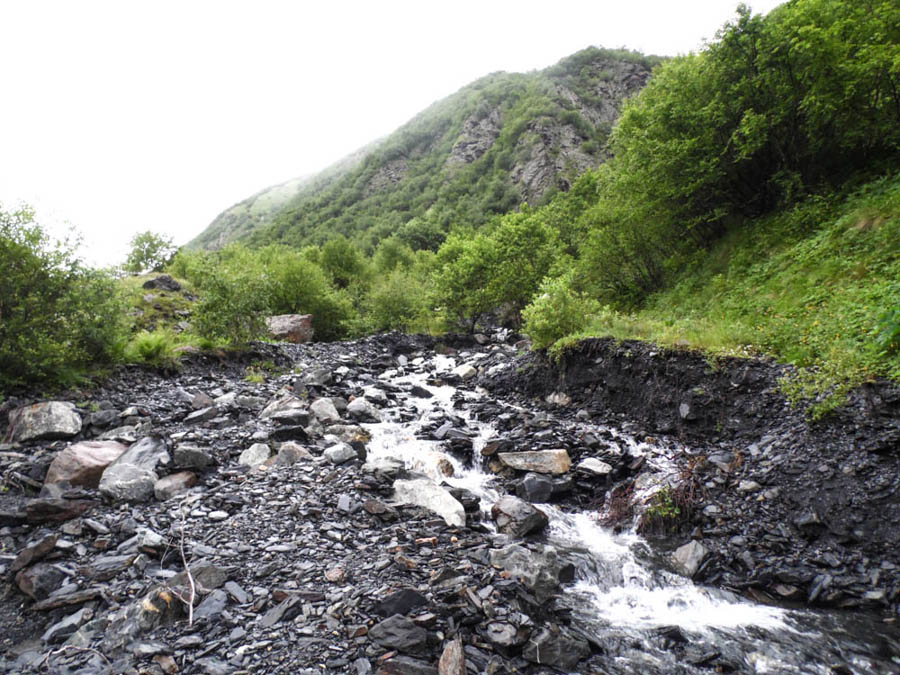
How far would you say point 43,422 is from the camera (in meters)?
9.20

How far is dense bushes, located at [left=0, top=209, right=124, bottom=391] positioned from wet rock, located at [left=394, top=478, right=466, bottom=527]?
34.1 feet

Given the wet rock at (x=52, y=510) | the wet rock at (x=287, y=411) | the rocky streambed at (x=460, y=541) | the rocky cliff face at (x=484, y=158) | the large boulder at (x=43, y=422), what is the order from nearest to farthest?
the rocky streambed at (x=460, y=541)
the wet rock at (x=52, y=510)
the large boulder at (x=43, y=422)
the wet rock at (x=287, y=411)
the rocky cliff face at (x=484, y=158)

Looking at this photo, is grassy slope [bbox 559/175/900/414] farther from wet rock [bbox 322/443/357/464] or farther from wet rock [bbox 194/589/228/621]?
wet rock [bbox 194/589/228/621]

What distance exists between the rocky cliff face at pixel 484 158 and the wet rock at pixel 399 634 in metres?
88.7

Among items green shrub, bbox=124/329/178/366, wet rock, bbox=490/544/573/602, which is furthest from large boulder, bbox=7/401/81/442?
wet rock, bbox=490/544/573/602

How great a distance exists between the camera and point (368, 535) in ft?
22.3

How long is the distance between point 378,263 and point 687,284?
5016 cm

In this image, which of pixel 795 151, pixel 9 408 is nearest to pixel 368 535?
pixel 9 408

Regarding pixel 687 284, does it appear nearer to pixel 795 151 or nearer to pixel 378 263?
pixel 795 151

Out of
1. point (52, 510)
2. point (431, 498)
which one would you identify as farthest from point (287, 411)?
point (431, 498)

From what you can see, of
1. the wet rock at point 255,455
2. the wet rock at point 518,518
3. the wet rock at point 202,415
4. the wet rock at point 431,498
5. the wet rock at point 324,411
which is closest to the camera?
the wet rock at point 431,498

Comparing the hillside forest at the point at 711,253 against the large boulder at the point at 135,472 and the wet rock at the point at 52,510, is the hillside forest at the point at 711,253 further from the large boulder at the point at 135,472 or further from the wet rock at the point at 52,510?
the wet rock at the point at 52,510

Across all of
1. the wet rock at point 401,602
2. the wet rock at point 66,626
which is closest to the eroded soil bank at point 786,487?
the wet rock at point 401,602

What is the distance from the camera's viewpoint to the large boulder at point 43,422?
8.97 meters
